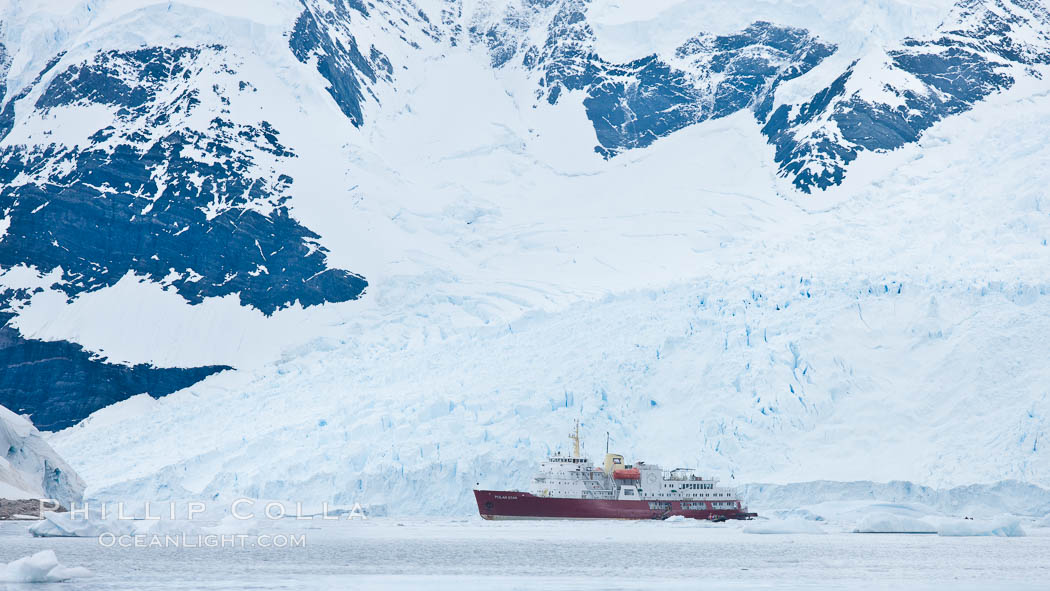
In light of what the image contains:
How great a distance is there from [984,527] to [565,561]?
16.5 metres

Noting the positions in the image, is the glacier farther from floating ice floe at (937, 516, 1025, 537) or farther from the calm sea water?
floating ice floe at (937, 516, 1025, 537)

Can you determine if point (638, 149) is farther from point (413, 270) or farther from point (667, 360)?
point (667, 360)

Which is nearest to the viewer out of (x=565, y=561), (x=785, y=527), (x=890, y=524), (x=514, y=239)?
(x=565, y=561)

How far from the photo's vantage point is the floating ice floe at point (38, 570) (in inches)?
1048

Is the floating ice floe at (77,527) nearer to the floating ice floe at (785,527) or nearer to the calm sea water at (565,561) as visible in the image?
the calm sea water at (565,561)

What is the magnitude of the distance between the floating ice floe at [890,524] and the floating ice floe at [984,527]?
0.72 m

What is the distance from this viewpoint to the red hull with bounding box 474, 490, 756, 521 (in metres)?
52.4

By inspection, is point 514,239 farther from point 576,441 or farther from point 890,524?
point 890,524

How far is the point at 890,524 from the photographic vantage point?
45.2m

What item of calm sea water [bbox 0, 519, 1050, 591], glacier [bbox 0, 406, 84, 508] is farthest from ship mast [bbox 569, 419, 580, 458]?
glacier [bbox 0, 406, 84, 508]

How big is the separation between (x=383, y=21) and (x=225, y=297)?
139ft

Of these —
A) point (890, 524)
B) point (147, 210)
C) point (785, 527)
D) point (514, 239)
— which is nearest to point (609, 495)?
point (785, 527)

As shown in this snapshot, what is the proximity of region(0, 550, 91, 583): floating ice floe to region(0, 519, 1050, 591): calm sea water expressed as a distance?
1.21 ft

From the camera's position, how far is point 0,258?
98812 millimetres
